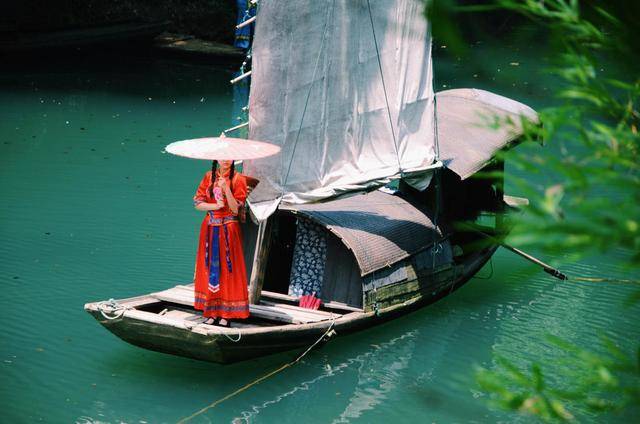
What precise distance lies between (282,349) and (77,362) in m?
1.69

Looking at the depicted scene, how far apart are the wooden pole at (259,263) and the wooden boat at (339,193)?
0.01 metres

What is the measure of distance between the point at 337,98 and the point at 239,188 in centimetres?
167

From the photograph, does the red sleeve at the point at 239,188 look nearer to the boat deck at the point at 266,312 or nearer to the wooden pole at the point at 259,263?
the wooden pole at the point at 259,263

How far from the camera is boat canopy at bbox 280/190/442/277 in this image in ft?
24.6

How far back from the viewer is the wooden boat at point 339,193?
7.32 meters

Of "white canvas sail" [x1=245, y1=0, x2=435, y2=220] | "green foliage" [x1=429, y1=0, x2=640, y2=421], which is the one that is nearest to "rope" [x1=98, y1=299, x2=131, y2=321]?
"white canvas sail" [x1=245, y1=0, x2=435, y2=220]

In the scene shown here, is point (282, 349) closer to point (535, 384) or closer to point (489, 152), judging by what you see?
point (489, 152)

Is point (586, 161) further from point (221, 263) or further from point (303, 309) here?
point (303, 309)

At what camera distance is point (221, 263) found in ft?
22.1

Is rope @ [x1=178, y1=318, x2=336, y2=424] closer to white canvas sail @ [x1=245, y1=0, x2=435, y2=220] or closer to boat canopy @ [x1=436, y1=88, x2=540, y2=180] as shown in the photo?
white canvas sail @ [x1=245, y1=0, x2=435, y2=220]

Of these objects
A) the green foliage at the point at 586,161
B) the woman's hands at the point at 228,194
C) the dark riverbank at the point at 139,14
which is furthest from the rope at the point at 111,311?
the dark riverbank at the point at 139,14

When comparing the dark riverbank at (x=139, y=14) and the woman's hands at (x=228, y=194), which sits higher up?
the dark riverbank at (x=139, y=14)

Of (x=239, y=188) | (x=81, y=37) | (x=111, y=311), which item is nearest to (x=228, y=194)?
(x=239, y=188)

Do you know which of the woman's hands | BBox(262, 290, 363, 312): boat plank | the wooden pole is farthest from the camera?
BBox(262, 290, 363, 312): boat plank
